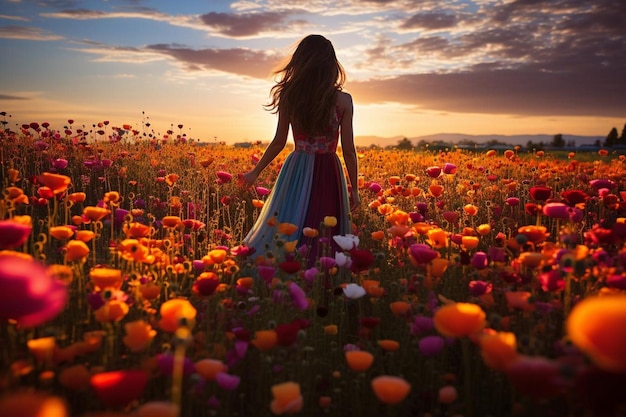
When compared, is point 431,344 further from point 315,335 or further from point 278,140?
point 278,140

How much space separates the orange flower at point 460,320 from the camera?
1.69 meters

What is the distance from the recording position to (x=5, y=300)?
1425 millimetres

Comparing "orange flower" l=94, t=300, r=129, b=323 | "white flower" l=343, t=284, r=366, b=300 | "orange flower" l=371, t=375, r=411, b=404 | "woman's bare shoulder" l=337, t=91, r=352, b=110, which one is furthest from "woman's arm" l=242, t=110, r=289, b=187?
"orange flower" l=371, t=375, r=411, b=404

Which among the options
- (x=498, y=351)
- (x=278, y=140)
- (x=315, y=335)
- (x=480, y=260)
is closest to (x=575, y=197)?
(x=480, y=260)

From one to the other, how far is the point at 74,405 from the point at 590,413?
1879 mm

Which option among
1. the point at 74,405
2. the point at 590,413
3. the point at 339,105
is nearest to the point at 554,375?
the point at 590,413

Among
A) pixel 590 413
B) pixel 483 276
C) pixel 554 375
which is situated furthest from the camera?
pixel 483 276

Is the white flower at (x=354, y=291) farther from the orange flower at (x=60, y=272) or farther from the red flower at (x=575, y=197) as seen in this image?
the red flower at (x=575, y=197)

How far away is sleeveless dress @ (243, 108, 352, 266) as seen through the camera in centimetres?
460

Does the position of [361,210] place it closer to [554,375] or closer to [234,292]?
[234,292]

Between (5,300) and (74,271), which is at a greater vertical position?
(5,300)

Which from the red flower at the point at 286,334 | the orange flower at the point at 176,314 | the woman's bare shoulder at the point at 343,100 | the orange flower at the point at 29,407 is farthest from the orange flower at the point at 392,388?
the woman's bare shoulder at the point at 343,100

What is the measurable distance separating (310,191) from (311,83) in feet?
2.83

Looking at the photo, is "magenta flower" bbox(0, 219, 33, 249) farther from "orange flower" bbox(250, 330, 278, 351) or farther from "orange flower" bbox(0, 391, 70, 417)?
"orange flower" bbox(0, 391, 70, 417)
